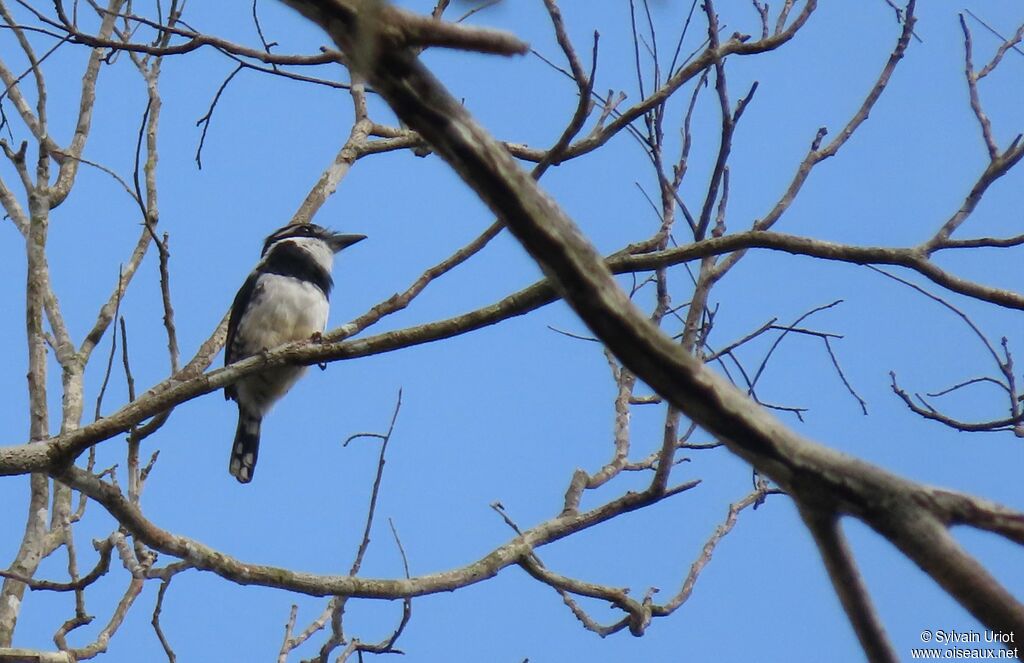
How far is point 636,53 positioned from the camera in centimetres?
409

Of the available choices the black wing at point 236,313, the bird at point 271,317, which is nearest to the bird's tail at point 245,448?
the bird at point 271,317

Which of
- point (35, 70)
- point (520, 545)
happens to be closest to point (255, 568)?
point (520, 545)

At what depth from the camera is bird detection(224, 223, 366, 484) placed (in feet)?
20.5

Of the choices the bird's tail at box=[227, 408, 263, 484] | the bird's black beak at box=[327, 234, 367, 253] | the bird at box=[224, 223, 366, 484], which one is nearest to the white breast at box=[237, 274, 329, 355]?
the bird at box=[224, 223, 366, 484]

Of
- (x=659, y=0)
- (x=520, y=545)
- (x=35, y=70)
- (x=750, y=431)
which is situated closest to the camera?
(x=659, y=0)

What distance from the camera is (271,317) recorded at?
621 cm

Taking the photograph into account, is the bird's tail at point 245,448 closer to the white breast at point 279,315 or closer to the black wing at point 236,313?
the black wing at point 236,313

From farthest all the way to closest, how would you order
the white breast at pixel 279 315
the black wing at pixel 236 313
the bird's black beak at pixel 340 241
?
the bird's black beak at pixel 340 241, the black wing at pixel 236 313, the white breast at pixel 279 315

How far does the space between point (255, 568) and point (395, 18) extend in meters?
2.09

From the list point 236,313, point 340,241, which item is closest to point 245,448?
point 236,313

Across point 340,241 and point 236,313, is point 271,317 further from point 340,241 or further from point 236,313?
point 340,241

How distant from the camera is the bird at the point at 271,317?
245 inches

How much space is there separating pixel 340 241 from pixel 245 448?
1367 mm

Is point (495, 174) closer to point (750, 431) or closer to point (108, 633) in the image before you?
point (750, 431)
